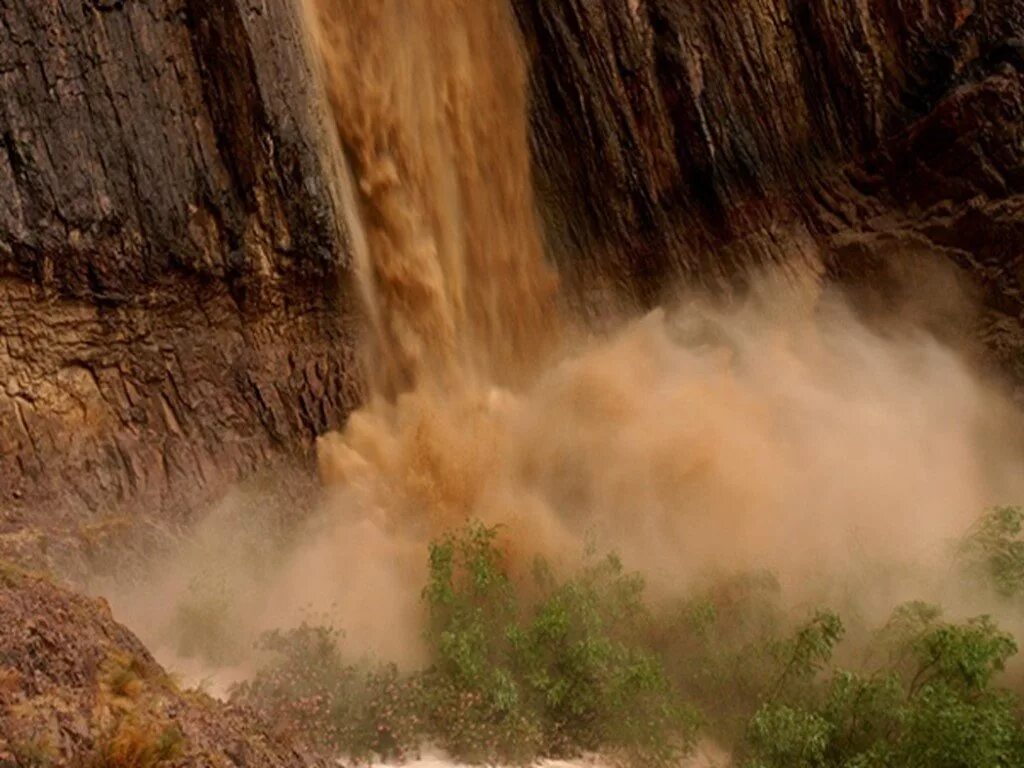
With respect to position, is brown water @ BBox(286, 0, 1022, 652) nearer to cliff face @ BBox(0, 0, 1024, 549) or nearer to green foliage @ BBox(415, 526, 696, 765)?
cliff face @ BBox(0, 0, 1024, 549)

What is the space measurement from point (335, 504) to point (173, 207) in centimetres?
323

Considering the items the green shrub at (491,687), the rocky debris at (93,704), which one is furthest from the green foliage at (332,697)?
the rocky debris at (93,704)

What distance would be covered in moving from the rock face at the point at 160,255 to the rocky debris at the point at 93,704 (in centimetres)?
281

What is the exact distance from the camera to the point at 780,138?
13578mm

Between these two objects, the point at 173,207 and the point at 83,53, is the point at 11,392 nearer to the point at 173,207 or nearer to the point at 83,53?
the point at 173,207

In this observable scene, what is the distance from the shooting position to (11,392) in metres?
9.02

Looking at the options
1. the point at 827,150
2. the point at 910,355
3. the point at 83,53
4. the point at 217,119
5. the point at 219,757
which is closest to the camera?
the point at 219,757

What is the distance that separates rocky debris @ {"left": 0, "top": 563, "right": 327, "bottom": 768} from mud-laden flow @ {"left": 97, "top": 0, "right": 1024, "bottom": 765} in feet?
7.49

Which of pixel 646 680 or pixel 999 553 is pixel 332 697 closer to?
pixel 646 680

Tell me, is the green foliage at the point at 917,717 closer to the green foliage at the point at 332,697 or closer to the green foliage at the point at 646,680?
the green foliage at the point at 646,680

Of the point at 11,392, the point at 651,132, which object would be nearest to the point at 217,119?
the point at 11,392

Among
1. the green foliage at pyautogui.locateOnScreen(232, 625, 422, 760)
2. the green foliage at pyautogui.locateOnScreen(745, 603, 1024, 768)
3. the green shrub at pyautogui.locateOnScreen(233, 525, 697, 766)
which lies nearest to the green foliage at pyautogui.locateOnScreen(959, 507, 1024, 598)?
the green foliage at pyautogui.locateOnScreen(745, 603, 1024, 768)

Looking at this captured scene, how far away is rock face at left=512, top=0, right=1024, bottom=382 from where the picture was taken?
1283cm

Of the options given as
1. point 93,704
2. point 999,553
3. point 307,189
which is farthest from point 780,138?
point 93,704
